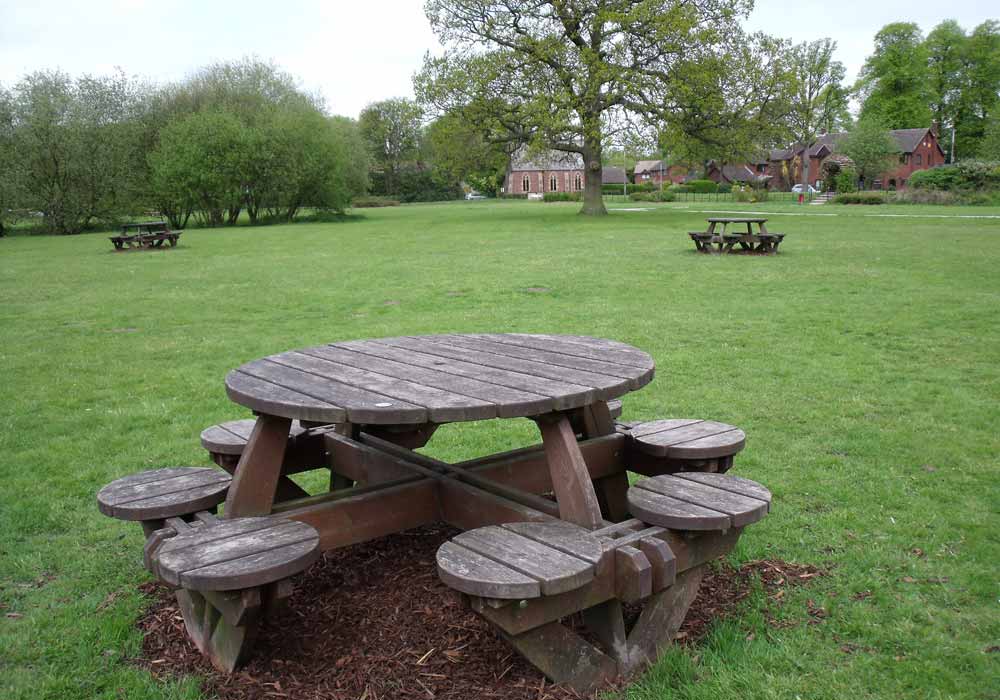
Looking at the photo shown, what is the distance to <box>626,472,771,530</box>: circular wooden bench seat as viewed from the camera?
2.78 metres

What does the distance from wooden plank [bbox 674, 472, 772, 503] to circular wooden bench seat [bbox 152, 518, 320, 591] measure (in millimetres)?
1598

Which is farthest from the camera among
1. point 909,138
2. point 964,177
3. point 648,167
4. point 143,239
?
point 648,167

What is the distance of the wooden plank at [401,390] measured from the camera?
8.73ft

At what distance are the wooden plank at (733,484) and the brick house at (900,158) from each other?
64011 millimetres

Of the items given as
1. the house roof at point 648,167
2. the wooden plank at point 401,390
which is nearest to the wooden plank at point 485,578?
the wooden plank at point 401,390

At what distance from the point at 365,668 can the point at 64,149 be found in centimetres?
4207

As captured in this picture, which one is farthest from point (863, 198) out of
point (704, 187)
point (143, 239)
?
point (143, 239)

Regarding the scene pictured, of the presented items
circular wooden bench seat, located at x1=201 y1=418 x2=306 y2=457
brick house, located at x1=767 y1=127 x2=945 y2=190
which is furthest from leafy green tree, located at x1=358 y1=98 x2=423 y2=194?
circular wooden bench seat, located at x1=201 y1=418 x2=306 y2=457

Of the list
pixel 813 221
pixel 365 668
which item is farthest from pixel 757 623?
pixel 813 221

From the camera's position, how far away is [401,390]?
298cm

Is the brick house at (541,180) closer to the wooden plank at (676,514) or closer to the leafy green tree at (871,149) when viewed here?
the leafy green tree at (871,149)

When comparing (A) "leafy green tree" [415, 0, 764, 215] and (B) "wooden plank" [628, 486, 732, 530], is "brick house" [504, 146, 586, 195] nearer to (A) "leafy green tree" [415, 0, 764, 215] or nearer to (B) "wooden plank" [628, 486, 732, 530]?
(A) "leafy green tree" [415, 0, 764, 215]

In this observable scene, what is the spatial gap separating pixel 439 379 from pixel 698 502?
1.14 meters

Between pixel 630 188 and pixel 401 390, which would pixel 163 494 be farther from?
pixel 630 188
